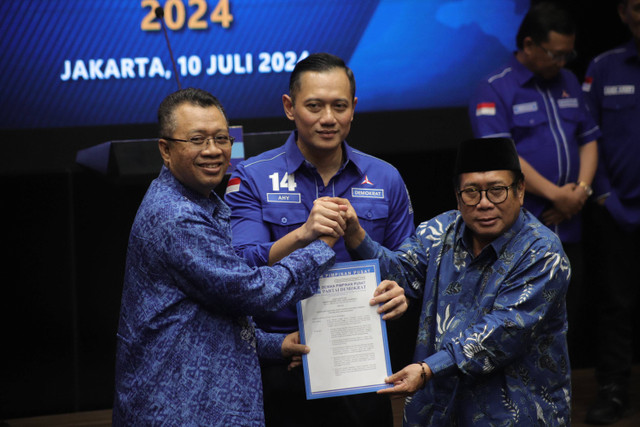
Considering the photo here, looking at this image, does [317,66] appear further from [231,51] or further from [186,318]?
[231,51]

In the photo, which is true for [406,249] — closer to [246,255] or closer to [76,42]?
[246,255]

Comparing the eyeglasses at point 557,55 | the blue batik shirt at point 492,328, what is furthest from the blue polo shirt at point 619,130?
the blue batik shirt at point 492,328

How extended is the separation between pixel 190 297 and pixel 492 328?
0.78 m

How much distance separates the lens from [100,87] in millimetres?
4184

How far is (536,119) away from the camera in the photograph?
367 cm

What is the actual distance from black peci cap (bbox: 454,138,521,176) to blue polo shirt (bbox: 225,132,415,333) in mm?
250

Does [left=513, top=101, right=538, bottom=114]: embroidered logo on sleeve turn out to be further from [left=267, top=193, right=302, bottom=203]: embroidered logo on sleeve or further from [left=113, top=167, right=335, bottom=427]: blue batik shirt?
[left=113, top=167, right=335, bottom=427]: blue batik shirt

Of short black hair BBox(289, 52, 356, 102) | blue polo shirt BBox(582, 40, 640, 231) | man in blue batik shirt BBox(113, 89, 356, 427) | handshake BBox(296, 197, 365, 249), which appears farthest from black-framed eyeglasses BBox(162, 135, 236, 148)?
blue polo shirt BBox(582, 40, 640, 231)

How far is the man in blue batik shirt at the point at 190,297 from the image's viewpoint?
70.8 inches

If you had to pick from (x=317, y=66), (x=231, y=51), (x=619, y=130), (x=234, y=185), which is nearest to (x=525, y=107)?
(x=619, y=130)

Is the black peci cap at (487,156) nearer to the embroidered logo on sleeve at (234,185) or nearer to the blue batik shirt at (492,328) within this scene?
the blue batik shirt at (492,328)

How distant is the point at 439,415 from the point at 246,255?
0.68 m

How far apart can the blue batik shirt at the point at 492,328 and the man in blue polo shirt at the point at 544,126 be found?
1.46m

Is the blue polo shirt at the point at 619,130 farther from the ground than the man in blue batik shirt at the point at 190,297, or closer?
farther from the ground
